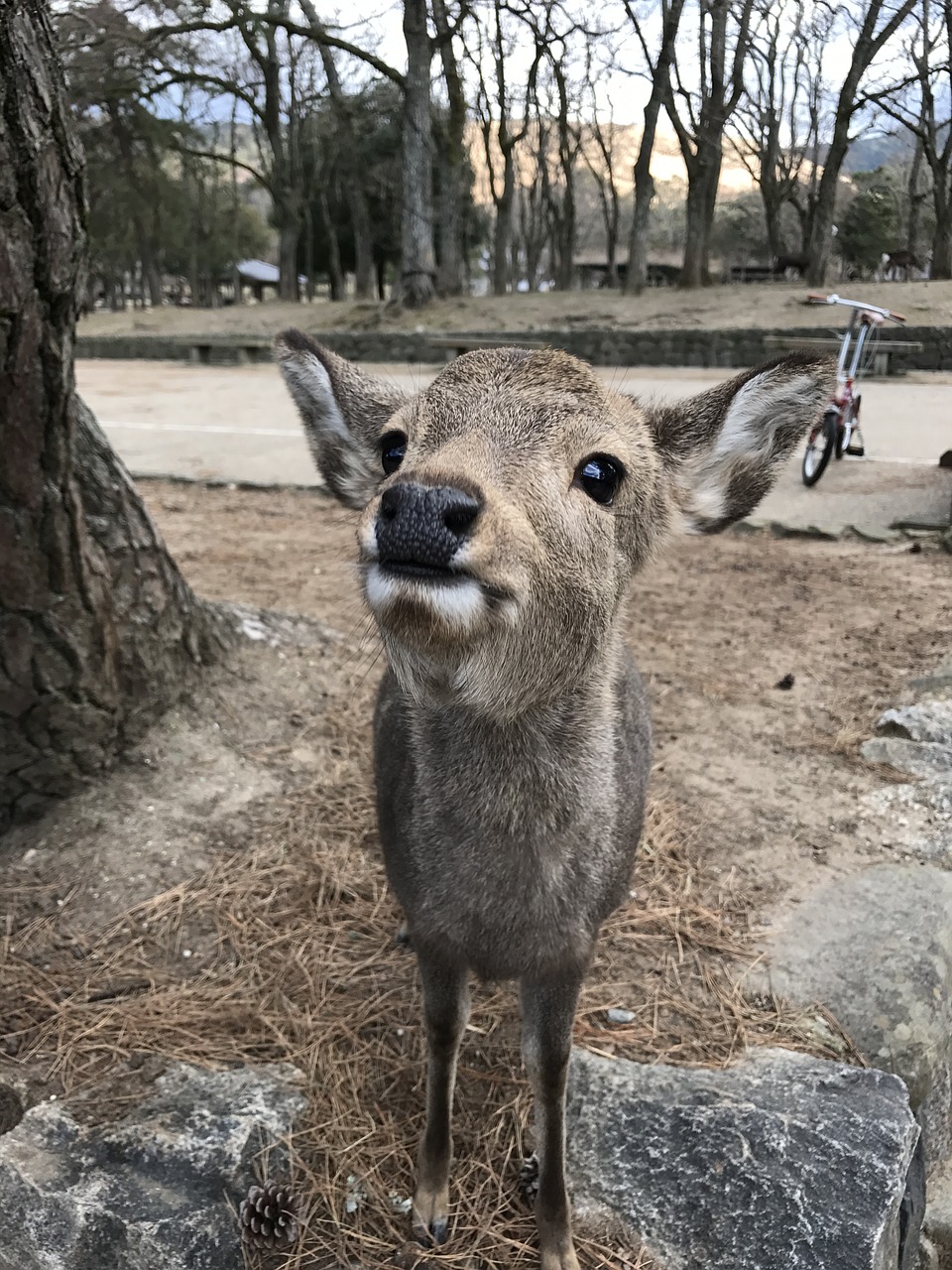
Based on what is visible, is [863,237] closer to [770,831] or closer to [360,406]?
[770,831]

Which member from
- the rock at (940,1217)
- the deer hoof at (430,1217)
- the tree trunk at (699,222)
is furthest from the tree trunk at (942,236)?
the tree trunk at (699,222)

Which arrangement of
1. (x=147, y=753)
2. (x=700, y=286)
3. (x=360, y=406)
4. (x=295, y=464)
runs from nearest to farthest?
(x=360, y=406), (x=147, y=753), (x=295, y=464), (x=700, y=286)

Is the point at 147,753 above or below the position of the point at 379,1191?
above

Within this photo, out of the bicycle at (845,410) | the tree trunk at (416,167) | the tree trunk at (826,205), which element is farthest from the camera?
the tree trunk at (416,167)

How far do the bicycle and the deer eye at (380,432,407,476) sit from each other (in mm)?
7560

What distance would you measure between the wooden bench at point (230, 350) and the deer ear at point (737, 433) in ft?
74.1

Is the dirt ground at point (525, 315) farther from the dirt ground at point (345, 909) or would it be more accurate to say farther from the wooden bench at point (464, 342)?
the dirt ground at point (345, 909)

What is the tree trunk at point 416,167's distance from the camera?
71.4 ft

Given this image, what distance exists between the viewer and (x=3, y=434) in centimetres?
279

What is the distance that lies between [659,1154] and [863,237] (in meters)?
9.88

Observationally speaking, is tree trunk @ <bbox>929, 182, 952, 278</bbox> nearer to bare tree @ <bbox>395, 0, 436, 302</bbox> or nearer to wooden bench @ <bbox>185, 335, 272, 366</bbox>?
bare tree @ <bbox>395, 0, 436, 302</bbox>

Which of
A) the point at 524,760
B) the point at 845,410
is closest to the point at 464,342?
the point at 845,410

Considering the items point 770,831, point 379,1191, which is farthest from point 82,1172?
point 770,831

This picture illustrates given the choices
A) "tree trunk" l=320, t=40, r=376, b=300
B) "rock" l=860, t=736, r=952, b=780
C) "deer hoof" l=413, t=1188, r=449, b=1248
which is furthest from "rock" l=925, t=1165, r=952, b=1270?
"tree trunk" l=320, t=40, r=376, b=300
